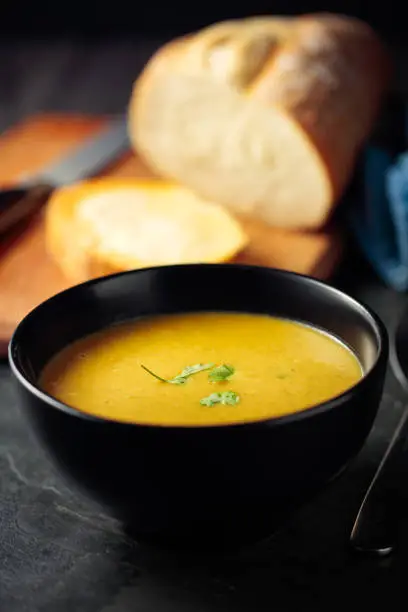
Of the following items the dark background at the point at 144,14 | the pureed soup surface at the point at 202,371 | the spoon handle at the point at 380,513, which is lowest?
the dark background at the point at 144,14

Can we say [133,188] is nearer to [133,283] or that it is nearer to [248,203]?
[248,203]

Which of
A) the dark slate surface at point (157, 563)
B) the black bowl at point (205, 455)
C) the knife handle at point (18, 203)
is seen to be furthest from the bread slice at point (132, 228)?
the black bowl at point (205, 455)

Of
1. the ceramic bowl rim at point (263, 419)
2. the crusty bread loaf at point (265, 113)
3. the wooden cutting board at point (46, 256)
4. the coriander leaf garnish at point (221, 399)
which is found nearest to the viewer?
the ceramic bowl rim at point (263, 419)

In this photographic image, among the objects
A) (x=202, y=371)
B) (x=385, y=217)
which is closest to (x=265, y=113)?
(x=385, y=217)

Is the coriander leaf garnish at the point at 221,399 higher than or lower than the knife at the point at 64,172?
higher

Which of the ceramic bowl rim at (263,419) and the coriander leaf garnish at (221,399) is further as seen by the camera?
the coriander leaf garnish at (221,399)

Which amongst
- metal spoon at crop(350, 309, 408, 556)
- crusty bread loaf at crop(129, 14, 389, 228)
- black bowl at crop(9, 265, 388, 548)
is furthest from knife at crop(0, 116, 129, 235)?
metal spoon at crop(350, 309, 408, 556)

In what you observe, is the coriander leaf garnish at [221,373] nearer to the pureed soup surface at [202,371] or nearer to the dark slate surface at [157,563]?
the pureed soup surface at [202,371]

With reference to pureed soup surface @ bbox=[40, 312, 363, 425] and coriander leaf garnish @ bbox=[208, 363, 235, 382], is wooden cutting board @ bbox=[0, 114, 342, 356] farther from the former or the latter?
coriander leaf garnish @ bbox=[208, 363, 235, 382]
